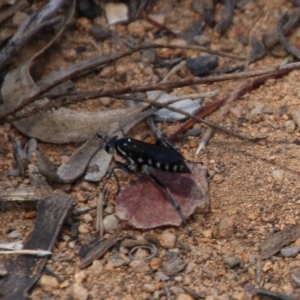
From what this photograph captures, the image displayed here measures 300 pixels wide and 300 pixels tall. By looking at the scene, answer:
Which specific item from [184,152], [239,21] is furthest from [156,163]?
[239,21]

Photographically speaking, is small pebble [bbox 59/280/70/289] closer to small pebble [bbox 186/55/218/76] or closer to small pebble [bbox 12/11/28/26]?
small pebble [bbox 186/55/218/76]

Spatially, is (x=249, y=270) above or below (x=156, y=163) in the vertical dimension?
below

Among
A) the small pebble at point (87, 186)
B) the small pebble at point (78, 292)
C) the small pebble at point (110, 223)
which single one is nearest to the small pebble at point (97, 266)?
the small pebble at point (78, 292)

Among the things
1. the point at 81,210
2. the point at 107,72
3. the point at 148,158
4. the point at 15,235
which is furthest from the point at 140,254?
the point at 107,72

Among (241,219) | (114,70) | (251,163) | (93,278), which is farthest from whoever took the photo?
(114,70)

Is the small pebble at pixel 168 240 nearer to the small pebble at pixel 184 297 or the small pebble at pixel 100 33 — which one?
the small pebble at pixel 184 297

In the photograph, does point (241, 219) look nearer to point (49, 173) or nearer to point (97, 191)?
point (97, 191)
